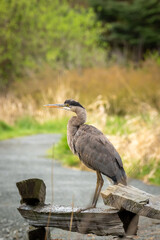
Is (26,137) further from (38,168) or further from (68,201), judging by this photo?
(68,201)

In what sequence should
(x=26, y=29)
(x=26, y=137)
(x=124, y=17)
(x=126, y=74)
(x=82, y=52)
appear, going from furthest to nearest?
(x=124, y=17), (x=82, y=52), (x=26, y=29), (x=126, y=74), (x=26, y=137)

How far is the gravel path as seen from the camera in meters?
4.41

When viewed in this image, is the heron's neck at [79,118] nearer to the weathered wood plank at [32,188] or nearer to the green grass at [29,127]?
the weathered wood plank at [32,188]

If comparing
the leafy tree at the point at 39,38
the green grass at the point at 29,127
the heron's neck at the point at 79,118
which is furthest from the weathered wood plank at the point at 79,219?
the leafy tree at the point at 39,38

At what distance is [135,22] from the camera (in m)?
33.7

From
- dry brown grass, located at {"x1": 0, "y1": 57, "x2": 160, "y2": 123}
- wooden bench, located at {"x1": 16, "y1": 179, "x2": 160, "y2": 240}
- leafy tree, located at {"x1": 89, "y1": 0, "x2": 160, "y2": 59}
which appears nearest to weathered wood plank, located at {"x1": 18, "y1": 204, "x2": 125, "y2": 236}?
wooden bench, located at {"x1": 16, "y1": 179, "x2": 160, "y2": 240}

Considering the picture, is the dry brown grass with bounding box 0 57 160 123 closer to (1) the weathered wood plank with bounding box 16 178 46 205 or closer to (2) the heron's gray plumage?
(2) the heron's gray plumage

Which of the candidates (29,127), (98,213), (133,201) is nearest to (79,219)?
(98,213)

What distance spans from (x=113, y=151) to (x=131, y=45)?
108 feet

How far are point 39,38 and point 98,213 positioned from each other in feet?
70.5

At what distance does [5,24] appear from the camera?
69.5 ft

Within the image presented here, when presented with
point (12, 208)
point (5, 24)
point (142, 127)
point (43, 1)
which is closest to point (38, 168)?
point (142, 127)

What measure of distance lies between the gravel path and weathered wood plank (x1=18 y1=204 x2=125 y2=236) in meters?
0.15

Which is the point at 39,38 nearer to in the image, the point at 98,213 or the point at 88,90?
the point at 88,90
